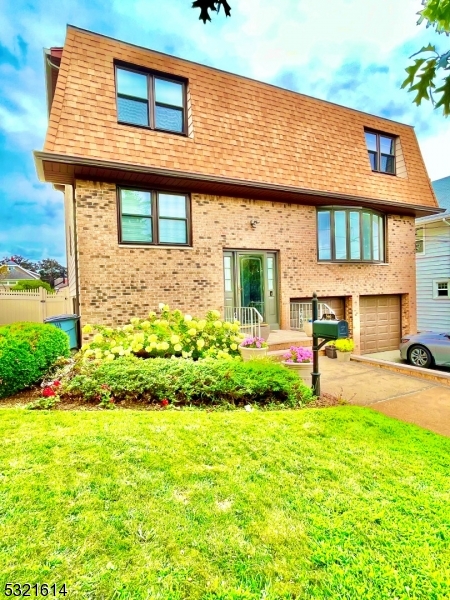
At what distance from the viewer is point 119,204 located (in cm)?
804

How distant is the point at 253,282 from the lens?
9.87 metres

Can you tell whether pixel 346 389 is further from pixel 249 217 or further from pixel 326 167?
pixel 326 167

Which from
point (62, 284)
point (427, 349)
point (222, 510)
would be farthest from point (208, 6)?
point (62, 284)

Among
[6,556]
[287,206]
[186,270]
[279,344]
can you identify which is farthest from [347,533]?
[287,206]

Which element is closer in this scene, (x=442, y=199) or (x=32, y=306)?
(x=32, y=306)

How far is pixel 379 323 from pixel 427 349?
2.70 metres

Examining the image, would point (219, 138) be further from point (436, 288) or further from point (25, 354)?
point (436, 288)

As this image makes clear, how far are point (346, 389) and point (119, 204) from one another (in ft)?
21.6

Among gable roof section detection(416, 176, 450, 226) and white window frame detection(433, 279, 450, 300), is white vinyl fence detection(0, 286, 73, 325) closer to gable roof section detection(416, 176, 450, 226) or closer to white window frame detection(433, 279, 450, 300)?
gable roof section detection(416, 176, 450, 226)

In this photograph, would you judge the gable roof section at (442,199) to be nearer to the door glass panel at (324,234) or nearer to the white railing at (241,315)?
the door glass panel at (324,234)

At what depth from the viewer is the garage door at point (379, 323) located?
1195 centimetres

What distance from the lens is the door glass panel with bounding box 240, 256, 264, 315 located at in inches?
381

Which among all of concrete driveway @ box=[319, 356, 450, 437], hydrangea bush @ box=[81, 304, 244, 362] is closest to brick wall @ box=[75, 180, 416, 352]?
hydrangea bush @ box=[81, 304, 244, 362]

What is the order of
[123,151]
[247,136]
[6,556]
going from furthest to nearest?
[247,136]
[123,151]
[6,556]
